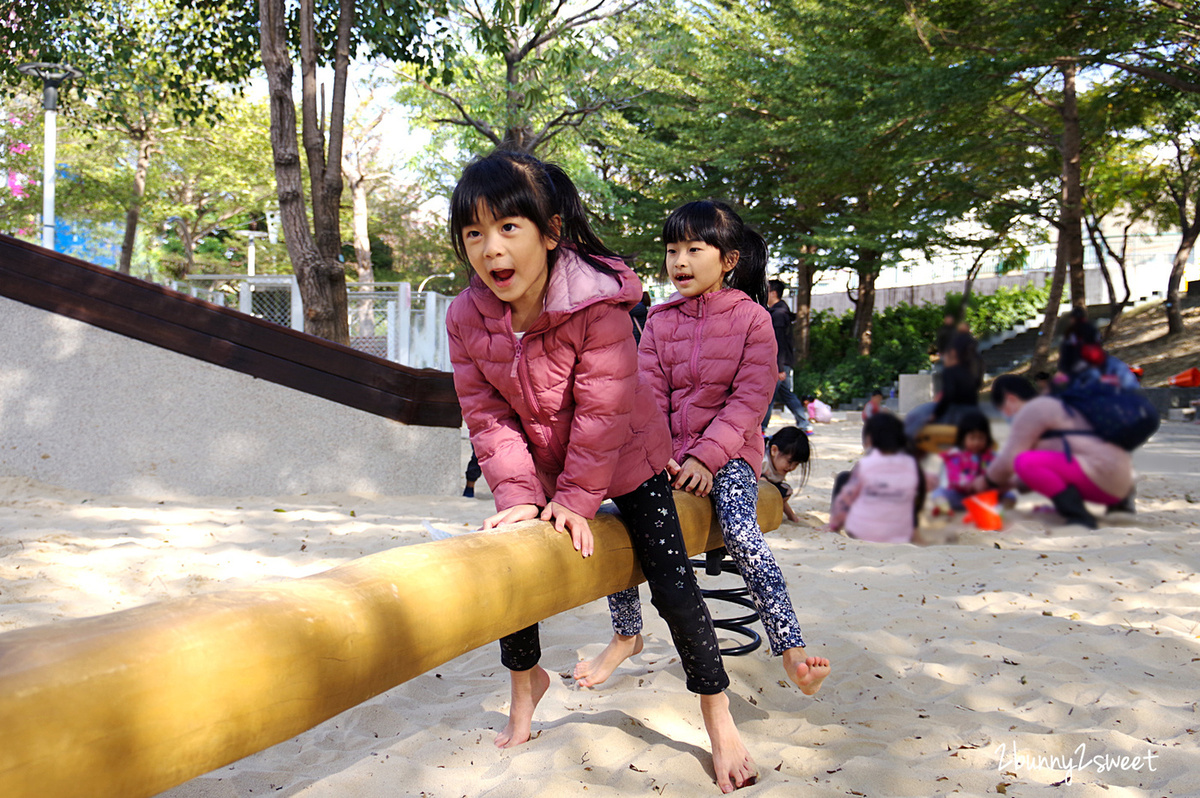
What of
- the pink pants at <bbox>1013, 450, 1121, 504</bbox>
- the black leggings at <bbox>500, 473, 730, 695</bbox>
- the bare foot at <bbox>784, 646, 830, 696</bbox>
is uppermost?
the pink pants at <bbox>1013, 450, 1121, 504</bbox>

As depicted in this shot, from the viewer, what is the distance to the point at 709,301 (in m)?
2.55

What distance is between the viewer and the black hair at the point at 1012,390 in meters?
0.31

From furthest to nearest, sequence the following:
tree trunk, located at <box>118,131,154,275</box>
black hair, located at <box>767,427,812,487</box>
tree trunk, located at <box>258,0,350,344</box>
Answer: tree trunk, located at <box>118,131,154,275</box> → tree trunk, located at <box>258,0,350,344</box> → black hair, located at <box>767,427,812,487</box>

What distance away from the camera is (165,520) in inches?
197

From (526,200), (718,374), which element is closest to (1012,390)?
(526,200)

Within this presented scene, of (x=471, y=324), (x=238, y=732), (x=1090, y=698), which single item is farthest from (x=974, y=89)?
(x=1090, y=698)

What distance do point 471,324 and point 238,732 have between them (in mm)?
1260

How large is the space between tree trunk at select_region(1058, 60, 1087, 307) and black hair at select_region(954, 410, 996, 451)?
0.17 meters

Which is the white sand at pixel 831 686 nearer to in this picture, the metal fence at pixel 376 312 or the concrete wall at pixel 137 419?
the concrete wall at pixel 137 419

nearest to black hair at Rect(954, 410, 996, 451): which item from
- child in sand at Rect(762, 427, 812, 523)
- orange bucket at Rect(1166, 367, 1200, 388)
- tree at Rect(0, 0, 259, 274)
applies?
orange bucket at Rect(1166, 367, 1200, 388)

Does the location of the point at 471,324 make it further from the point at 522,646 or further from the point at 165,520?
the point at 165,520

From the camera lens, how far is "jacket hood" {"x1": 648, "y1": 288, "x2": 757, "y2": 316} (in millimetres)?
2525

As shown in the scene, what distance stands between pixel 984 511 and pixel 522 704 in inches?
92.9

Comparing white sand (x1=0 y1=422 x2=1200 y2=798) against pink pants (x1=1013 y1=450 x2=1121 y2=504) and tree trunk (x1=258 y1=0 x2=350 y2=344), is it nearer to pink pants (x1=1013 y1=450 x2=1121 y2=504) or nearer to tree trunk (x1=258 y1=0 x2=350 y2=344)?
pink pants (x1=1013 y1=450 x2=1121 y2=504)
